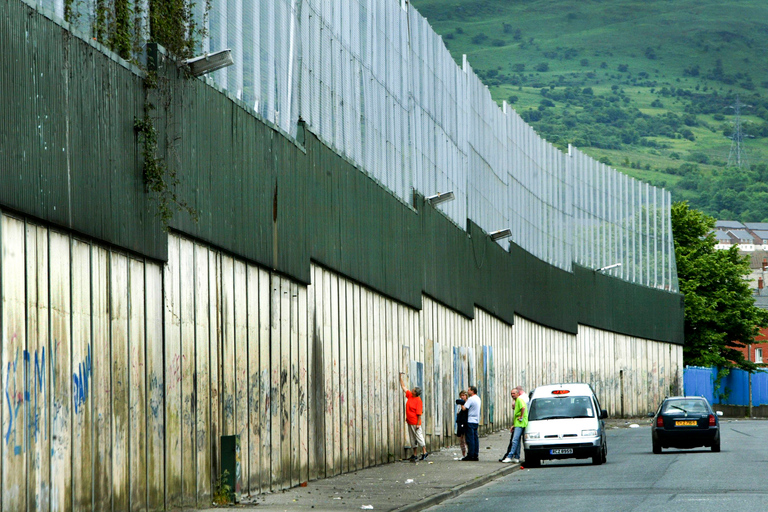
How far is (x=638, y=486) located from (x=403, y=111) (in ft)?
45.1

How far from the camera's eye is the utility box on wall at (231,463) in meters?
17.3

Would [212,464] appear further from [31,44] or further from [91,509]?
[31,44]

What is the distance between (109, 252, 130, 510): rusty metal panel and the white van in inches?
579

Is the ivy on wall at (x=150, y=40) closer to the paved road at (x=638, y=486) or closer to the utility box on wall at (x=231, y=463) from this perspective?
the utility box on wall at (x=231, y=463)

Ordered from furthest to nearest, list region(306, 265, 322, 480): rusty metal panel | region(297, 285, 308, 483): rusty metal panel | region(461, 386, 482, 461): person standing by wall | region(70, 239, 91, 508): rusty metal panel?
region(461, 386, 482, 461): person standing by wall, region(306, 265, 322, 480): rusty metal panel, region(297, 285, 308, 483): rusty metal panel, region(70, 239, 91, 508): rusty metal panel

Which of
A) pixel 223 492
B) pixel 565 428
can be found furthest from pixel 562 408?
pixel 223 492

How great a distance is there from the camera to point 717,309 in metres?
75.8

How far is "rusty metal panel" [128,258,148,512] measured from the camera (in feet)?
47.5

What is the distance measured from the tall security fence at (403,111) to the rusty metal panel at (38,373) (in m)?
2.75

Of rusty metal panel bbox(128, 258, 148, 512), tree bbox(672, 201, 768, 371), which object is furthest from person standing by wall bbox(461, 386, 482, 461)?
tree bbox(672, 201, 768, 371)

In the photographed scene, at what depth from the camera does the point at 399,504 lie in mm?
17312

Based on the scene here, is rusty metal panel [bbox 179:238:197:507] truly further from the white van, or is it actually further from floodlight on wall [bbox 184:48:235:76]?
the white van

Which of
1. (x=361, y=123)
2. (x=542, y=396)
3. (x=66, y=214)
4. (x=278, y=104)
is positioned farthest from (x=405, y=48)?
(x=66, y=214)

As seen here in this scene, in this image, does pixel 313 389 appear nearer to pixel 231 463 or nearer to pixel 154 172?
pixel 231 463
